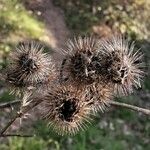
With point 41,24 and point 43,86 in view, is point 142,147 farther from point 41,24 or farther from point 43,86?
point 43,86

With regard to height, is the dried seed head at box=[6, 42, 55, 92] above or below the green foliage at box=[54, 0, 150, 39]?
below

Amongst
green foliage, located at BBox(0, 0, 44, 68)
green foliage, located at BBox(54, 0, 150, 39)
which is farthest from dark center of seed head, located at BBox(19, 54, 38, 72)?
green foliage, located at BBox(54, 0, 150, 39)

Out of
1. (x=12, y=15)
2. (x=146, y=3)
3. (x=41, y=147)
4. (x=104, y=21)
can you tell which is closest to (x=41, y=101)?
(x=41, y=147)

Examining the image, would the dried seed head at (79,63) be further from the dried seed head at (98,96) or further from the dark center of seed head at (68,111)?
the dark center of seed head at (68,111)

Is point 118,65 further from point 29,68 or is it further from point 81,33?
point 81,33

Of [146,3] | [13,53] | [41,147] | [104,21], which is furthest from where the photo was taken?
[146,3]

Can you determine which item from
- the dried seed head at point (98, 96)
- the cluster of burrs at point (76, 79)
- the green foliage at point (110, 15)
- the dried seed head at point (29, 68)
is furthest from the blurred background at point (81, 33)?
the dried seed head at point (98, 96)

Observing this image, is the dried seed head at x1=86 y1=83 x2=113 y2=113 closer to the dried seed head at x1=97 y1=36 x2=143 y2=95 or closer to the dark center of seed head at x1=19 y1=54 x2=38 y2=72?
the dried seed head at x1=97 y1=36 x2=143 y2=95
